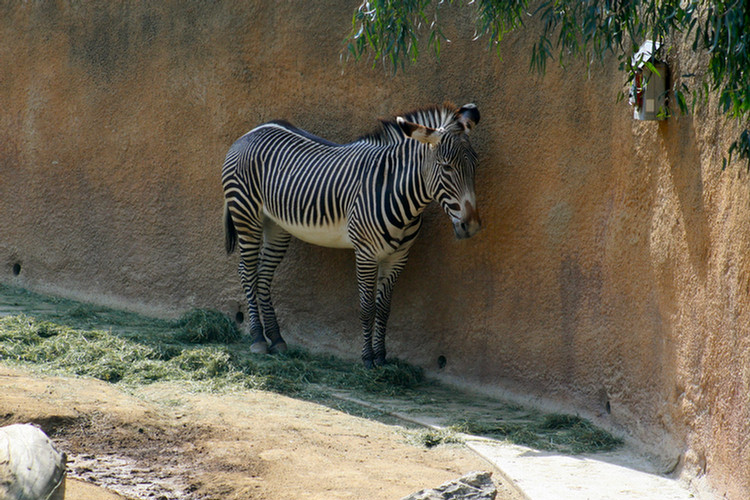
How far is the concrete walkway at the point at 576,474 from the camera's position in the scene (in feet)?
14.4

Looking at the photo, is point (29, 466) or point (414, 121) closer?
point (29, 466)

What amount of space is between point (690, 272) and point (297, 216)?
3615mm

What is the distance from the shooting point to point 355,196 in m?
7.01

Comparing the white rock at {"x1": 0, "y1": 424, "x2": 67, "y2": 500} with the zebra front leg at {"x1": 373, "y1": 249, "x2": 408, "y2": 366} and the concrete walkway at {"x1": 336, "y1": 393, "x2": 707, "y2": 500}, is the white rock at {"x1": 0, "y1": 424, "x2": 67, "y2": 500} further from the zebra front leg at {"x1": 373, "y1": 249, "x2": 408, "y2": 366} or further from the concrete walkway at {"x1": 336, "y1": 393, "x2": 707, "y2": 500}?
the zebra front leg at {"x1": 373, "y1": 249, "x2": 408, "y2": 366}

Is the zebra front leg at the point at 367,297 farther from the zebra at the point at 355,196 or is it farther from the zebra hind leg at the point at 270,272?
the zebra hind leg at the point at 270,272

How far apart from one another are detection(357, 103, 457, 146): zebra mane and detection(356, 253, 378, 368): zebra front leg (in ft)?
3.30

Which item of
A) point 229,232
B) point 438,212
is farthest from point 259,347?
point 438,212

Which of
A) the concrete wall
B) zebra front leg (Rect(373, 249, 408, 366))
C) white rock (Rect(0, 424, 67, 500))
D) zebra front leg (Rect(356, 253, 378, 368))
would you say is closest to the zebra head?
the concrete wall

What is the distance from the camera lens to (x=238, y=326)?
8.14 metres

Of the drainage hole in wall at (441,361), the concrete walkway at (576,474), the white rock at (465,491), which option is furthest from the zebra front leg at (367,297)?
the white rock at (465,491)

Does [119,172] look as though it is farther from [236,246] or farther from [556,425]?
[556,425]

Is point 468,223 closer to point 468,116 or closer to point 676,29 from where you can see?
point 468,116

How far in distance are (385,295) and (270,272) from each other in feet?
4.30

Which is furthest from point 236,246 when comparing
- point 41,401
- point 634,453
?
point 634,453
